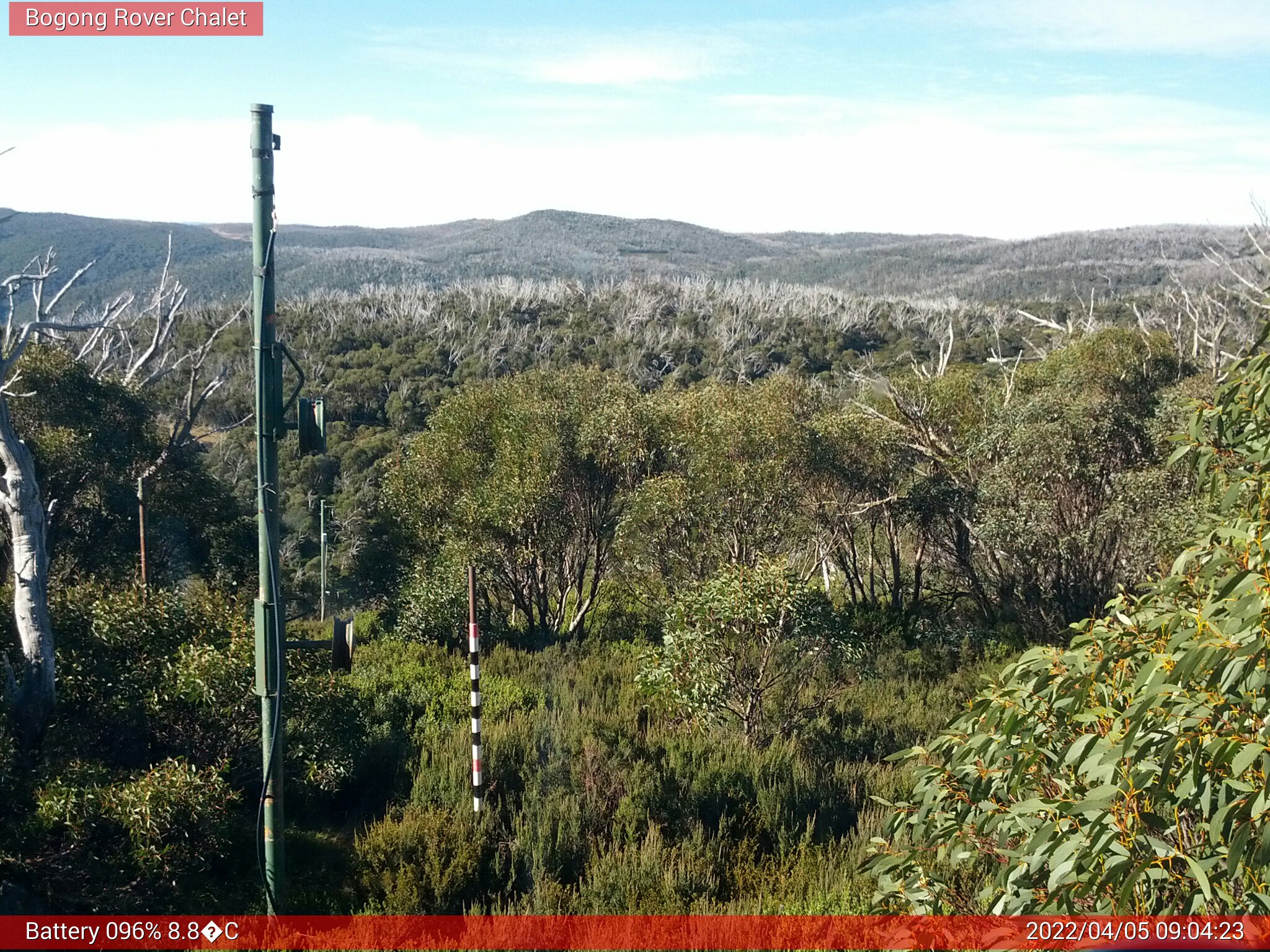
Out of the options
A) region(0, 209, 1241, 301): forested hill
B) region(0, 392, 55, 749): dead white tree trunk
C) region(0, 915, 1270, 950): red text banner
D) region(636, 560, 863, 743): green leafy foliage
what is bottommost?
region(0, 915, 1270, 950): red text banner

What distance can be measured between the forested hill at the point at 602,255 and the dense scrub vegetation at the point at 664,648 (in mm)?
63006

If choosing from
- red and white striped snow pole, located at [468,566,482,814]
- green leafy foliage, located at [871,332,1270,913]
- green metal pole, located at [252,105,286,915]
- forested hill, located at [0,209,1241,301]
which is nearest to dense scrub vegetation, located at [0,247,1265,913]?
green leafy foliage, located at [871,332,1270,913]

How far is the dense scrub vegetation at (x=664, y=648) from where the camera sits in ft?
12.0

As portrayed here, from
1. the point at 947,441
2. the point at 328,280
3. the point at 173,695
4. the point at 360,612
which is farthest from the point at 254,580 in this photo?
the point at 328,280

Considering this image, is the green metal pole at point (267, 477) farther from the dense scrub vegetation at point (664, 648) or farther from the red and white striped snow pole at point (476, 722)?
the red and white striped snow pole at point (476, 722)

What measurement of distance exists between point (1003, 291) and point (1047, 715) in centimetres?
9285

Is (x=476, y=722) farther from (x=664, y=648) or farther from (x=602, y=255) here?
(x=602, y=255)

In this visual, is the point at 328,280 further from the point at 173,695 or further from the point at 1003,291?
the point at 173,695

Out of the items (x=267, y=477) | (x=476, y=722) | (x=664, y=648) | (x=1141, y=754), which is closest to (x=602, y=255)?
(x=664, y=648)

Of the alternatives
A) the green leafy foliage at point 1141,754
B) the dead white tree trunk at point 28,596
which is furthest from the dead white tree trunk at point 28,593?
the green leafy foliage at point 1141,754

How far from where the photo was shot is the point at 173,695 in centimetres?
776

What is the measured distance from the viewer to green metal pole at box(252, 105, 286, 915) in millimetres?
5266

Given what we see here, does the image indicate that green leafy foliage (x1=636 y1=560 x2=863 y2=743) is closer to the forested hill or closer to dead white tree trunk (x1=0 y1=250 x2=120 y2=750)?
dead white tree trunk (x1=0 y1=250 x2=120 y2=750)

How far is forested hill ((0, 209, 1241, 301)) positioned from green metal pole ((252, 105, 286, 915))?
73.7 metres
